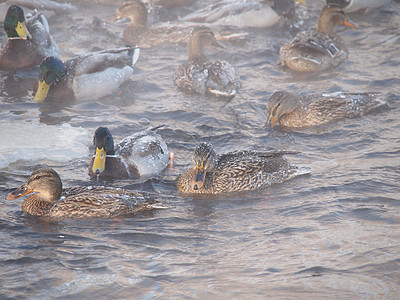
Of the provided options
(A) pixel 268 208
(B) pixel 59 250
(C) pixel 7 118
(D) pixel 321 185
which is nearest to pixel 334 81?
(D) pixel 321 185

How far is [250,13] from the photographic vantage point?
12516 mm

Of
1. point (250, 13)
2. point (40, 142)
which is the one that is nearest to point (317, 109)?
point (40, 142)

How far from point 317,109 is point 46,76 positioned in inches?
169

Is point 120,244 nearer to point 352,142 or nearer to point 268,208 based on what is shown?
point 268,208

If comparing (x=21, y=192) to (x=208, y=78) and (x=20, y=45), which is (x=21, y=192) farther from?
(x=20, y=45)

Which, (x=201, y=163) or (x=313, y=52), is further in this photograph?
(x=313, y=52)

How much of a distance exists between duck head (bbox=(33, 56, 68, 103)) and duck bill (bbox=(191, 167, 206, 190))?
3.81m

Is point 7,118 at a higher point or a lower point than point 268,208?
higher

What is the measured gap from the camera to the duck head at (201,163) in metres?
6.36

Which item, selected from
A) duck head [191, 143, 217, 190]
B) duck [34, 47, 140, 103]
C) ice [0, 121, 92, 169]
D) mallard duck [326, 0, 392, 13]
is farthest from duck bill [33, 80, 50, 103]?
mallard duck [326, 0, 392, 13]

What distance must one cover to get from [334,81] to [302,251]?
558cm

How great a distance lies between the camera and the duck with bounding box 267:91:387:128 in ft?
27.7

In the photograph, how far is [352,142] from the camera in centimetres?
763

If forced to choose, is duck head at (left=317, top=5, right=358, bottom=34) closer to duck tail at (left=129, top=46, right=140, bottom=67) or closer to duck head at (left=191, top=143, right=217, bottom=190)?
duck tail at (left=129, top=46, right=140, bottom=67)
